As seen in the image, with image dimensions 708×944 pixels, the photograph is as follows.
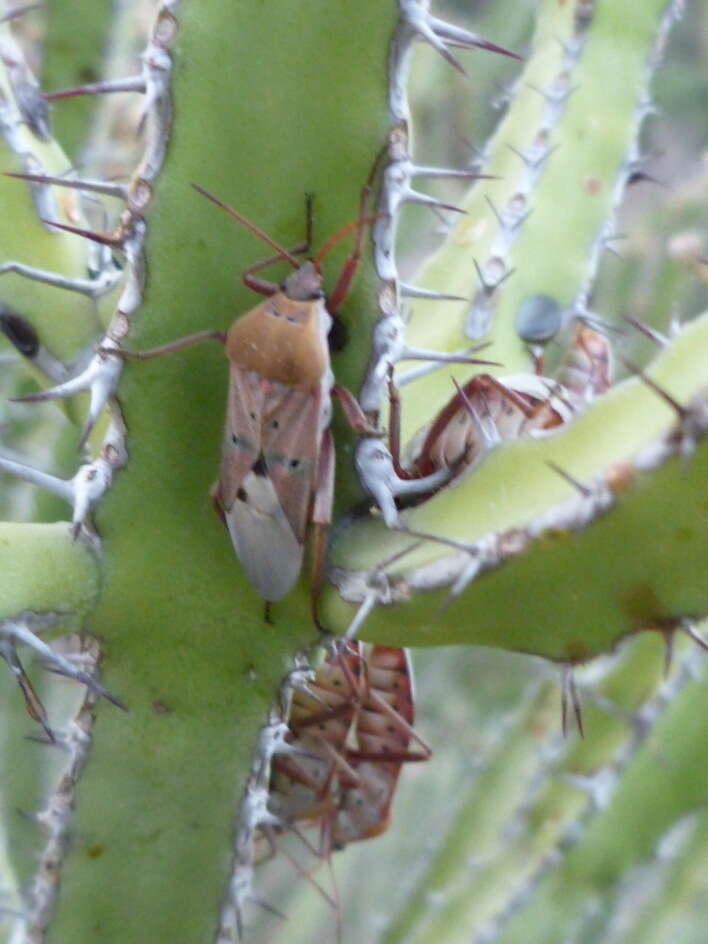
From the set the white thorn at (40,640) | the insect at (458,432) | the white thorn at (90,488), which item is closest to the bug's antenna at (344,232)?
the insect at (458,432)

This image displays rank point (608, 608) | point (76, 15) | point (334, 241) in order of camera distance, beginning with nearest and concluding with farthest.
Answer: point (608, 608)
point (334, 241)
point (76, 15)

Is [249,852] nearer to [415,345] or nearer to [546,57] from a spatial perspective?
[415,345]

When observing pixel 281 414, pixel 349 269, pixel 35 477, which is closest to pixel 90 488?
pixel 35 477

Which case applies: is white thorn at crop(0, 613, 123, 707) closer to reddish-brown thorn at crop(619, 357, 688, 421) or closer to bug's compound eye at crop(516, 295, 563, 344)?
reddish-brown thorn at crop(619, 357, 688, 421)

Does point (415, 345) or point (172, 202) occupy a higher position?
point (172, 202)

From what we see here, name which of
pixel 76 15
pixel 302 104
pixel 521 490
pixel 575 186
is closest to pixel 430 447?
pixel 521 490

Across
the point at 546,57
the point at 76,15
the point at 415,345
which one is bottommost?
the point at 415,345

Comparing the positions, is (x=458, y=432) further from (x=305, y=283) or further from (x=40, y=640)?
(x=40, y=640)
